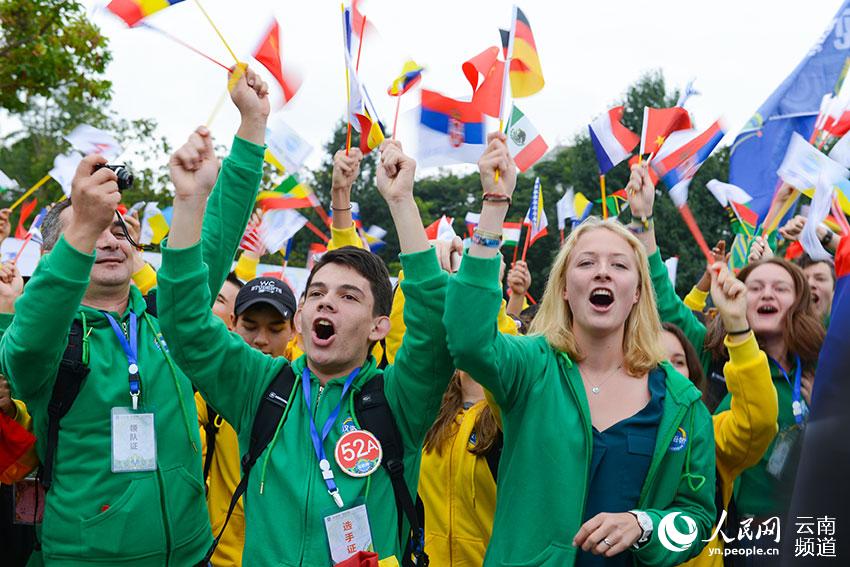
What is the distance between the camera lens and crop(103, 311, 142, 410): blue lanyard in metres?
3.29

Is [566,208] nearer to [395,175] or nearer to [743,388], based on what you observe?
[743,388]

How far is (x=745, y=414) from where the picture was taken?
3611 millimetres

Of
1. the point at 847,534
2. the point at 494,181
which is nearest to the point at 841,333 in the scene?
the point at 847,534

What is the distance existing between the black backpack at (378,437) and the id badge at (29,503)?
81cm

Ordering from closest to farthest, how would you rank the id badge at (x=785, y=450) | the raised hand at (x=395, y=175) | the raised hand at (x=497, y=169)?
the id badge at (x=785, y=450), the raised hand at (x=497, y=169), the raised hand at (x=395, y=175)

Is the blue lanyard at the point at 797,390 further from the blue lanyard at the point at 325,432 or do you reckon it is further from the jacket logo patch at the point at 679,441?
the blue lanyard at the point at 325,432

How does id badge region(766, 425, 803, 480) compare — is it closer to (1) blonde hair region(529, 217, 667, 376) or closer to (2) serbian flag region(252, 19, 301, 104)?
(1) blonde hair region(529, 217, 667, 376)

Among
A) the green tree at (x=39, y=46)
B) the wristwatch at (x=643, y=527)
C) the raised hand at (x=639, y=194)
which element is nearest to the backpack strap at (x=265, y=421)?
the wristwatch at (x=643, y=527)

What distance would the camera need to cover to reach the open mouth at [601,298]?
314 cm

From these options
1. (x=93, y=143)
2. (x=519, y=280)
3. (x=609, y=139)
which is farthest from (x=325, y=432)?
(x=519, y=280)

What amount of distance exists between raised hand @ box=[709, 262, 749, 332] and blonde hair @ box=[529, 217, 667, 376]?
0.44 meters

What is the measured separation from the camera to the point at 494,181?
2.85m

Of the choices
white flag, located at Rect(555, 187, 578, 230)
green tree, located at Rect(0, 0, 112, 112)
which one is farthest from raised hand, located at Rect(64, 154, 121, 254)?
green tree, located at Rect(0, 0, 112, 112)

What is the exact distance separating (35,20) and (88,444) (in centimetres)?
955
